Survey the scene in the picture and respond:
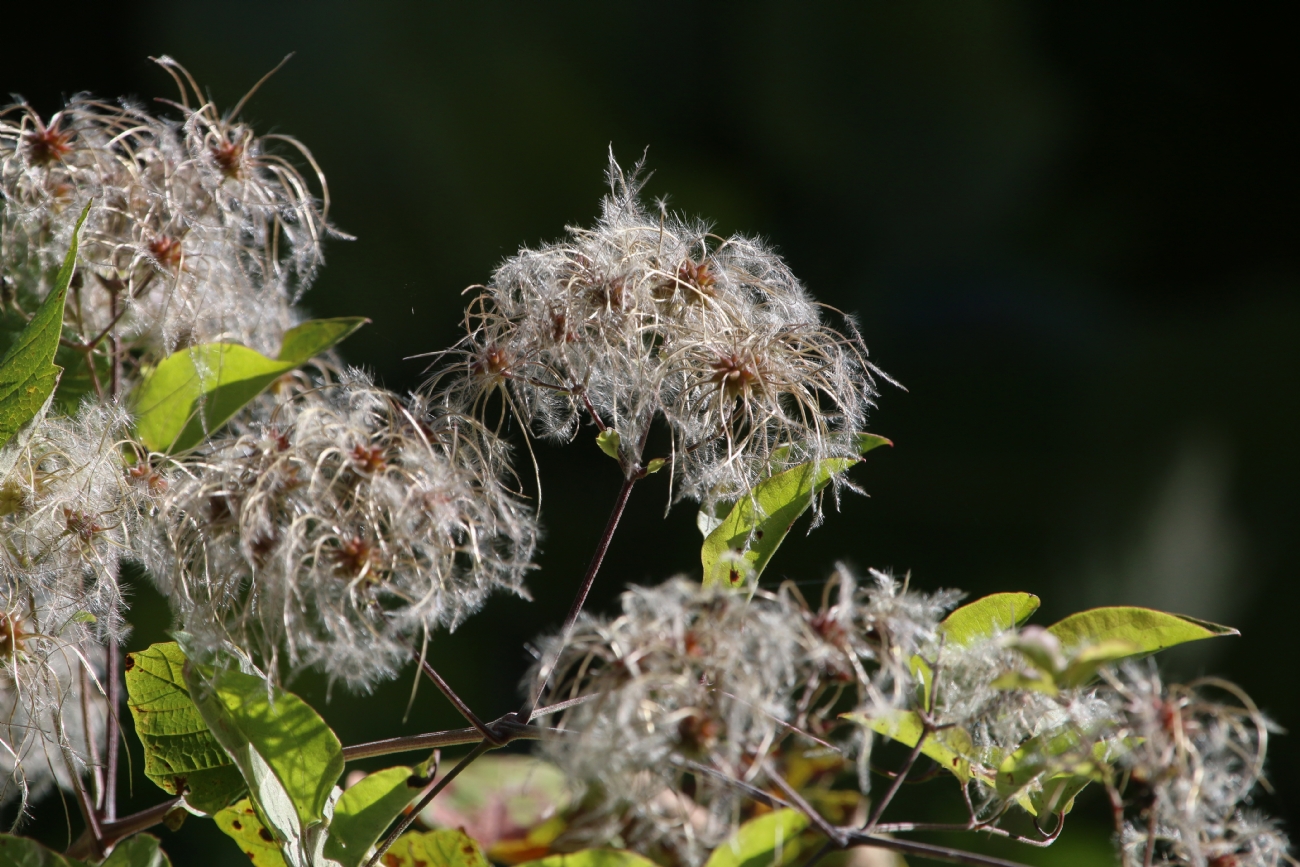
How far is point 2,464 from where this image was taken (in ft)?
1.74

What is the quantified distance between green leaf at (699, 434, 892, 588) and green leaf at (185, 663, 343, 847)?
0.66 feet

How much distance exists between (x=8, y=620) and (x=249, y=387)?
17cm

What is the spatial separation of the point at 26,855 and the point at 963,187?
1540 mm

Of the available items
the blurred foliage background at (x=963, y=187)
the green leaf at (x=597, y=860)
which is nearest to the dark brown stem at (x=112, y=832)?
the green leaf at (x=597, y=860)

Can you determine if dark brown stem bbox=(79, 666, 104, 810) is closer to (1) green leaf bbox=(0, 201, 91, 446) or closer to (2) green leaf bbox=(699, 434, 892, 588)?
(1) green leaf bbox=(0, 201, 91, 446)

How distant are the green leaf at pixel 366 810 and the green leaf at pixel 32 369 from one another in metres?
0.24

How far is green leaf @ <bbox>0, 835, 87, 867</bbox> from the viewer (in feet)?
1.53

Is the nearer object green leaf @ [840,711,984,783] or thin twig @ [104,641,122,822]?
green leaf @ [840,711,984,783]

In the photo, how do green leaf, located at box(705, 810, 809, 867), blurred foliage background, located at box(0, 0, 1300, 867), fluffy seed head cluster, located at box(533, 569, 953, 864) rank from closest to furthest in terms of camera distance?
fluffy seed head cluster, located at box(533, 569, 953, 864)
green leaf, located at box(705, 810, 809, 867)
blurred foliage background, located at box(0, 0, 1300, 867)

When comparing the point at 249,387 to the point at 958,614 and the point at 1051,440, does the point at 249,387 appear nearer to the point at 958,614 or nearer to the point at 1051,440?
the point at 958,614

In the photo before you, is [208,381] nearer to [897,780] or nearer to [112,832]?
[112,832]

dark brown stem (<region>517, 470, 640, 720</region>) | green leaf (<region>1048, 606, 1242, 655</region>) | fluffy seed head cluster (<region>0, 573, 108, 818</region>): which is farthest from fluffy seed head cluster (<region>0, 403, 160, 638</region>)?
green leaf (<region>1048, 606, 1242, 655</region>)

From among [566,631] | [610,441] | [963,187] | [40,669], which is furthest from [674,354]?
[963,187]

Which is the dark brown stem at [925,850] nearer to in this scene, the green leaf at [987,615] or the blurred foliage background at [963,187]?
the green leaf at [987,615]
